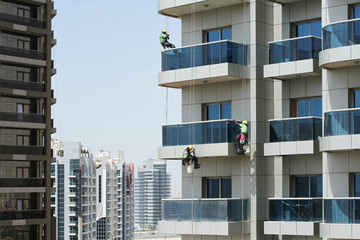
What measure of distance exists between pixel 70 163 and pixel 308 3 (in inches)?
5027

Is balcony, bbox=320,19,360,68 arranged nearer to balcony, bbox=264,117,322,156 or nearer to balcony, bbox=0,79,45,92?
balcony, bbox=264,117,322,156

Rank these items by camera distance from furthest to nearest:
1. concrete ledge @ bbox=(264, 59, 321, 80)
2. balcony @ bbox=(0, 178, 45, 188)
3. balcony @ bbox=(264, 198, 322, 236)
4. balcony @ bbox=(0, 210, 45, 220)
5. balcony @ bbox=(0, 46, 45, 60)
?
balcony @ bbox=(0, 46, 45, 60) → balcony @ bbox=(0, 178, 45, 188) → balcony @ bbox=(0, 210, 45, 220) → concrete ledge @ bbox=(264, 59, 321, 80) → balcony @ bbox=(264, 198, 322, 236)

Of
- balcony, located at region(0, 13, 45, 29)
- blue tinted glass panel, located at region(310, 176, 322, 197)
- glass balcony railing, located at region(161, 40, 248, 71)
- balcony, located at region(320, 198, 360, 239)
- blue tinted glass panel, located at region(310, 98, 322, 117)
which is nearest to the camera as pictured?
balcony, located at region(320, 198, 360, 239)

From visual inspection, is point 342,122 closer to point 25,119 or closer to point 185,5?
point 185,5

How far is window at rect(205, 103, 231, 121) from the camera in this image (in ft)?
104

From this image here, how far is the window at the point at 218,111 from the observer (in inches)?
1248

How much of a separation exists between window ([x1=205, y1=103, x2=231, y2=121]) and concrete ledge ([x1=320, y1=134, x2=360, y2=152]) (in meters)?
5.41

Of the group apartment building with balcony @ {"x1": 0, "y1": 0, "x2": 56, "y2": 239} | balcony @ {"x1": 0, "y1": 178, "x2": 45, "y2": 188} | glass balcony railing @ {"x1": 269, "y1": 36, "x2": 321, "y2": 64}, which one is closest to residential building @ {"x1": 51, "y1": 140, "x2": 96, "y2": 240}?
apartment building with balcony @ {"x1": 0, "y1": 0, "x2": 56, "y2": 239}

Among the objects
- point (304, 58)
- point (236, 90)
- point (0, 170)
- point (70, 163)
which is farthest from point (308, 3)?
point (70, 163)

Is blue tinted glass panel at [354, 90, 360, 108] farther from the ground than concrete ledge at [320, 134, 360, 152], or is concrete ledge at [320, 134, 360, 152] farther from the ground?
blue tinted glass panel at [354, 90, 360, 108]

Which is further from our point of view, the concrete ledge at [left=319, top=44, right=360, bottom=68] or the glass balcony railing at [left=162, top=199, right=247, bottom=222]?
the glass balcony railing at [left=162, top=199, right=247, bottom=222]

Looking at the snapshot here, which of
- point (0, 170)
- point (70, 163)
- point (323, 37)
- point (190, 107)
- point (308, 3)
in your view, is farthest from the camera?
point (70, 163)

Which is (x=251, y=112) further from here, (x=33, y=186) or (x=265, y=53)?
(x=33, y=186)

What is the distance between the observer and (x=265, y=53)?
31188 millimetres
